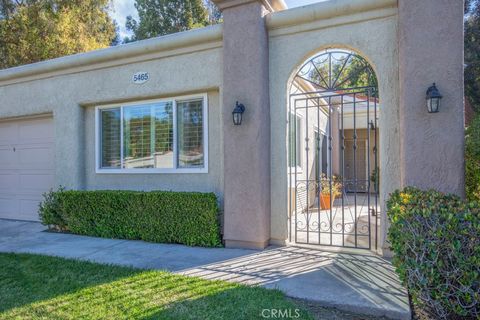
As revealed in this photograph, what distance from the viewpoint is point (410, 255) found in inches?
126

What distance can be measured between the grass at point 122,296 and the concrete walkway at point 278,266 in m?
0.35

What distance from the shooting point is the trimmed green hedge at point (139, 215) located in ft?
20.5

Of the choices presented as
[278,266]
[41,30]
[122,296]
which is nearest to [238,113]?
[278,266]

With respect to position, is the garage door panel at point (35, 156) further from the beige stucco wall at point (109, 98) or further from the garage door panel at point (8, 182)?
the beige stucco wall at point (109, 98)

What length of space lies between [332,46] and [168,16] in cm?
2089

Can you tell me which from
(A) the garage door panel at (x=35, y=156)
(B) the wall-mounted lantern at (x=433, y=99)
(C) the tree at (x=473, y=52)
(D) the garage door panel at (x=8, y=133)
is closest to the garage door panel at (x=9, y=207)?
(A) the garage door panel at (x=35, y=156)

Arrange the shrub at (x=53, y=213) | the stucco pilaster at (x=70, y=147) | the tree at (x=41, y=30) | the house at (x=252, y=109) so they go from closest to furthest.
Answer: the house at (x=252, y=109) < the shrub at (x=53, y=213) < the stucco pilaster at (x=70, y=147) < the tree at (x=41, y=30)

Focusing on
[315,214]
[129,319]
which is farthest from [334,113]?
[129,319]

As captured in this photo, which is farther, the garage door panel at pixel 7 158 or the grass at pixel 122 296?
the garage door panel at pixel 7 158

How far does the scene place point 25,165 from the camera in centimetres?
910

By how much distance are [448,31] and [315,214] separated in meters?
5.50

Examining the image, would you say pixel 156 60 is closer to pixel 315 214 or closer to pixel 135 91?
pixel 135 91

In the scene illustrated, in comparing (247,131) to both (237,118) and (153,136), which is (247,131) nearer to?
(237,118)

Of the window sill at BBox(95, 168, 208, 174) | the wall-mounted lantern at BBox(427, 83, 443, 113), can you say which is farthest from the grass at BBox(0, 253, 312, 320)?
the wall-mounted lantern at BBox(427, 83, 443, 113)
